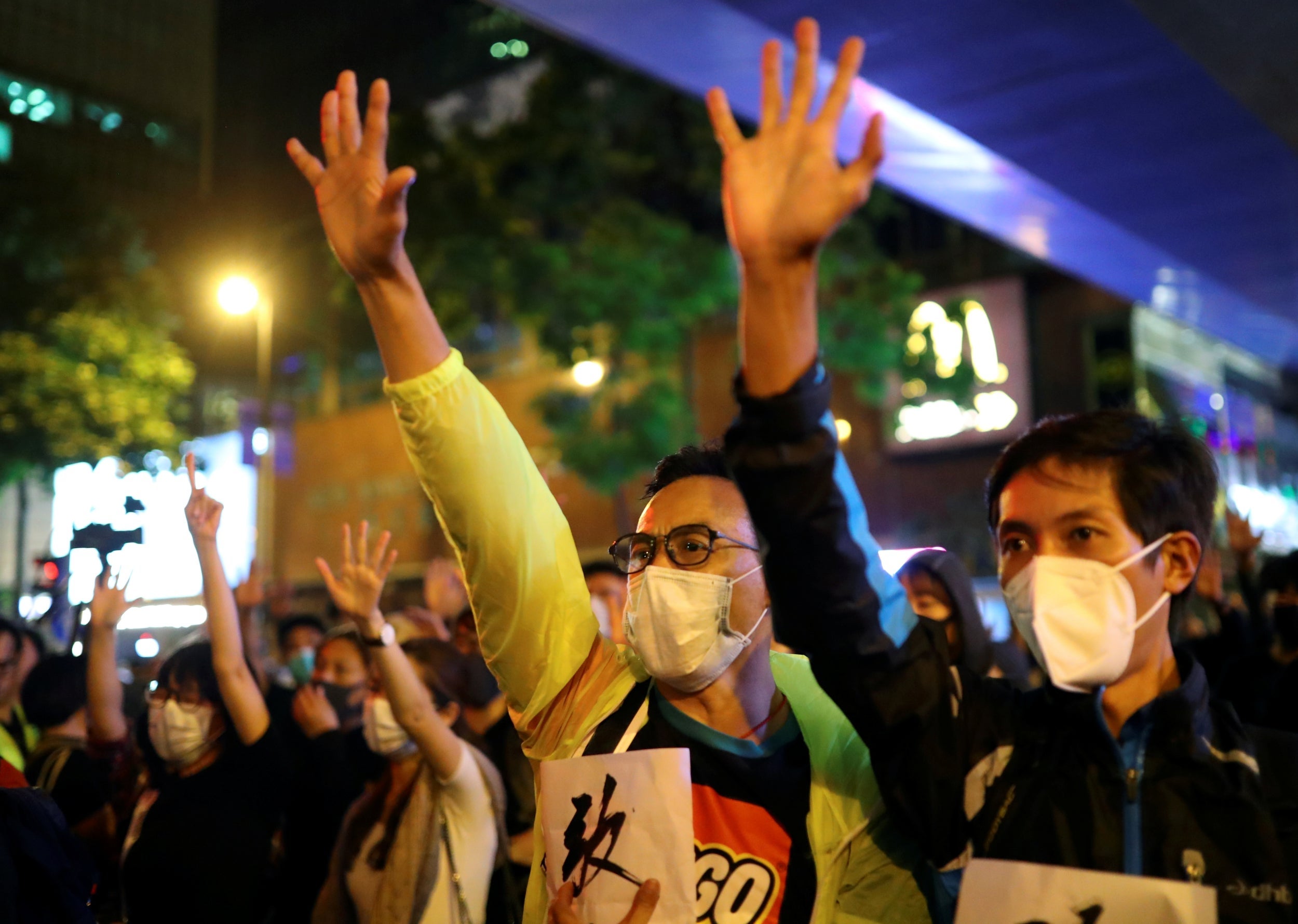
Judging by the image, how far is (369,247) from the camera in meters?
2.15

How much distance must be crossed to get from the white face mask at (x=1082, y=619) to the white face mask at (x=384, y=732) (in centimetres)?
261

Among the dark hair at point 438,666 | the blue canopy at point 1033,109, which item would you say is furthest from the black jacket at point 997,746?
the blue canopy at point 1033,109

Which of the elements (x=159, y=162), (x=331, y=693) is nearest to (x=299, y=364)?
(x=159, y=162)

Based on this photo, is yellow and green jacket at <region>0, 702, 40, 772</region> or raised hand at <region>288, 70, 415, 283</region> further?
yellow and green jacket at <region>0, 702, 40, 772</region>

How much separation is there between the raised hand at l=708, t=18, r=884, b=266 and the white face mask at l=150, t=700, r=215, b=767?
3135 mm

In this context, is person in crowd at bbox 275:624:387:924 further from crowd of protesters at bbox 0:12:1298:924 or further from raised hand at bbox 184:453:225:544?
crowd of protesters at bbox 0:12:1298:924

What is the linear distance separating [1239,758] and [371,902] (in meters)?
2.87

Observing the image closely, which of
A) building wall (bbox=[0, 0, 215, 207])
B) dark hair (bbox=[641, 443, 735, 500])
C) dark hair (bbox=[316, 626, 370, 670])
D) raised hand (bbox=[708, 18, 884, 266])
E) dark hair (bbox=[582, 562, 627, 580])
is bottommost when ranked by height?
dark hair (bbox=[316, 626, 370, 670])

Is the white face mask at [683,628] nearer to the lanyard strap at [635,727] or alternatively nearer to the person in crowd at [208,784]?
the lanyard strap at [635,727]

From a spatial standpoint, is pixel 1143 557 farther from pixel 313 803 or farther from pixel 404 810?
pixel 313 803

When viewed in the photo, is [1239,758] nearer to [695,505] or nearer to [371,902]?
[695,505]

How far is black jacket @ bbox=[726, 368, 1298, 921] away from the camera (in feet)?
5.89

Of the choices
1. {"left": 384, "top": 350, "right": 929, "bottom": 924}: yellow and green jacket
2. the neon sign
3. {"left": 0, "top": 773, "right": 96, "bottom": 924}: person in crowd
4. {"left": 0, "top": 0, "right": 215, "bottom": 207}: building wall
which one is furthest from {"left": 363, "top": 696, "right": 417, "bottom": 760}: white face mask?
{"left": 0, "top": 0, "right": 215, "bottom": 207}: building wall

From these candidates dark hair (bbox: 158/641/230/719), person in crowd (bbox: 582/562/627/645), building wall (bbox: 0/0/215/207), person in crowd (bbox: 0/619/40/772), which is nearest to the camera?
dark hair (bbox: 158/641/230/719)
